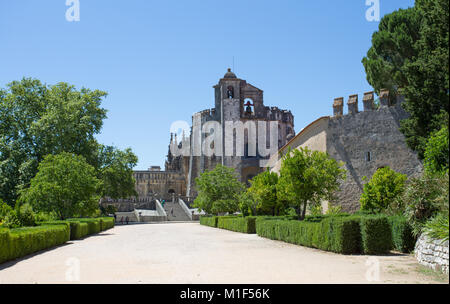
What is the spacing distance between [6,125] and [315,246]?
2966cm

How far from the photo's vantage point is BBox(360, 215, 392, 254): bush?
1191cm

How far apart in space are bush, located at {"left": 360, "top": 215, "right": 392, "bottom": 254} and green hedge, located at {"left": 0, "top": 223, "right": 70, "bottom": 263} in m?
10.0

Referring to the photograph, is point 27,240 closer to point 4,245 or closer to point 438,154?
point 4,245

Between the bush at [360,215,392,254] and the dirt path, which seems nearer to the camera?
the dirt path

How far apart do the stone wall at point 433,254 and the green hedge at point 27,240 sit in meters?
10.5

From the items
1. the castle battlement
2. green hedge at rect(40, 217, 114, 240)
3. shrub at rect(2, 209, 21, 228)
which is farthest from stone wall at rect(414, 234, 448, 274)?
the castle battlement

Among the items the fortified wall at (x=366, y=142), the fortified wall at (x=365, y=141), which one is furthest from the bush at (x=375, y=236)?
the fortified wall at (x=366, y=142)

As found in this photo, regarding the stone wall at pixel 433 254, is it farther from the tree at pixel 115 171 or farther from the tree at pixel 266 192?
the tree at pixel 115 171

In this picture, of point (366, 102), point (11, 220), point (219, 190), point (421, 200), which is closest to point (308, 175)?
point (421, 200)

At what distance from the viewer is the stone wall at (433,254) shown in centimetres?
842

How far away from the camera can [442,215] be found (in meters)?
9.23

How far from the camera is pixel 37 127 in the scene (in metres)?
32.7

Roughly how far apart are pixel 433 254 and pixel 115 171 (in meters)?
35.4

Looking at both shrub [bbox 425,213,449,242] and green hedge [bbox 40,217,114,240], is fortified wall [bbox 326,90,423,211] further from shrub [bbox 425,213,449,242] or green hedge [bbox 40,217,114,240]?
shrub [bbox 425,213,449,242]
